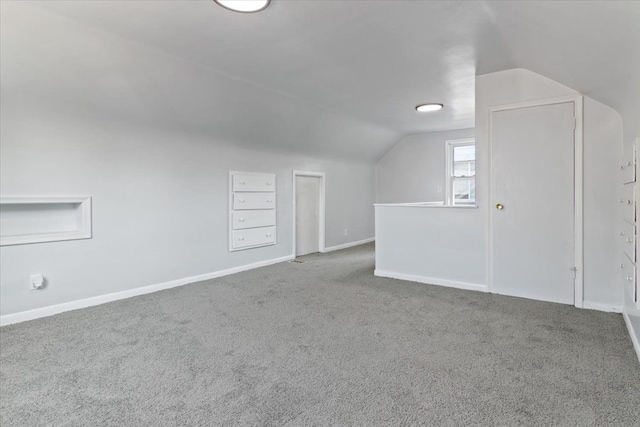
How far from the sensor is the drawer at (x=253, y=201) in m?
4.78

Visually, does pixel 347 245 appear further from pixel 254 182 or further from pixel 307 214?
pixel 254 182

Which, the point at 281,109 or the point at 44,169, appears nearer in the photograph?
the point at 44,169

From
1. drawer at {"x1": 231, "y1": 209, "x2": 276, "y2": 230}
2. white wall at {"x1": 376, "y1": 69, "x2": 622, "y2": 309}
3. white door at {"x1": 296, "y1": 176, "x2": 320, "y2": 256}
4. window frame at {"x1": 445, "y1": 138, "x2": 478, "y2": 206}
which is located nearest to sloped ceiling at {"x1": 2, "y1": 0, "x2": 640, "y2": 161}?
white wall at {"x1": 376, "y1": 69, "x2": 622, "y2": 309}

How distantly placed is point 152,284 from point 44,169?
1.55 meters

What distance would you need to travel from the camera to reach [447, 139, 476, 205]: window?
6.98 m

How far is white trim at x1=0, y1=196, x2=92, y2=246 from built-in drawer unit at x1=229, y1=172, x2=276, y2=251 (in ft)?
5.67

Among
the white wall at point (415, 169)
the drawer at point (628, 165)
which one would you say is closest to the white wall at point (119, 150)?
A: the white wall at point (415, 169)

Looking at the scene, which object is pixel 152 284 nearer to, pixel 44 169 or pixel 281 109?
pixel 44 169

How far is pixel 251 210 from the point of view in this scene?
500 centimetres

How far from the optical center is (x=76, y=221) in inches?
133

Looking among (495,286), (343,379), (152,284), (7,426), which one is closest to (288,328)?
(343,379)

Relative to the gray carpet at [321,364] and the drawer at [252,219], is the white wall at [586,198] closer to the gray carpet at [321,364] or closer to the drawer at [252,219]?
the gray carpet at [321,364]

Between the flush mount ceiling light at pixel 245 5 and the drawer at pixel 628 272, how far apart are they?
10.2ft

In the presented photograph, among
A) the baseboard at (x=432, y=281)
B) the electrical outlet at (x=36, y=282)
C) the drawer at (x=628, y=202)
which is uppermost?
the drawer at (x=628, y=202)
